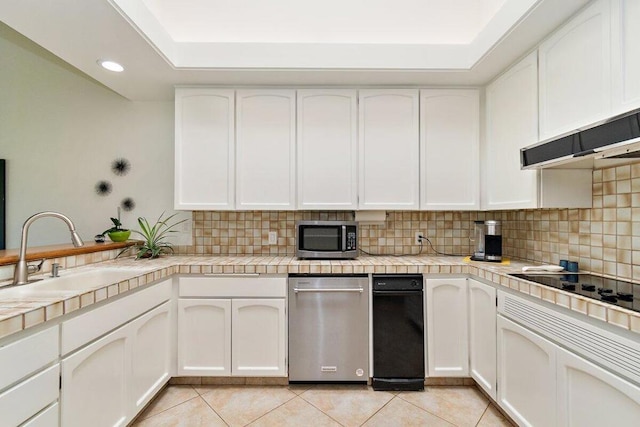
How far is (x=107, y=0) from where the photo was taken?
142cm

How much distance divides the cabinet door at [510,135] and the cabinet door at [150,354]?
2.42m

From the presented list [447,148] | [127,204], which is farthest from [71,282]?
[447,148]

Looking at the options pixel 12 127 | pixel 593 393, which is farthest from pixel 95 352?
pixel 12 127

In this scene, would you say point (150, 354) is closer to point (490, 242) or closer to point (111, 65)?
point (111, 65)

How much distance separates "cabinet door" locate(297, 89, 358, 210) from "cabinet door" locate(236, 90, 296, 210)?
87 millimetres

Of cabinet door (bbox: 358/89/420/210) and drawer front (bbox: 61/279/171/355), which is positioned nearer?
drawer front (bbox: 61/279/171/355)

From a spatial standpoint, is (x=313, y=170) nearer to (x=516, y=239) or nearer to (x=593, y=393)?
(x=516, y=239)

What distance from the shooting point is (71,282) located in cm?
177

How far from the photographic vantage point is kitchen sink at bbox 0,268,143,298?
1474mm

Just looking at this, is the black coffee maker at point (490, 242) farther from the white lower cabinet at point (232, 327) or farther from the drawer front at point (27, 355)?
the drawer front at point (27, 355)

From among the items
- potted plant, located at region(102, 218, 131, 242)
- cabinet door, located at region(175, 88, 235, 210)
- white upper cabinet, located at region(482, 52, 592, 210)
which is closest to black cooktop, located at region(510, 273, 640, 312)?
white upper cabinet, located at region(482, 52, 592, 210)

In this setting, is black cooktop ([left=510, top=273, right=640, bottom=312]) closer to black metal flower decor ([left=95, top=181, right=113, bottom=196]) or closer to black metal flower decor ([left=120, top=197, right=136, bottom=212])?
black metal flower decor ([left=120, top=197, right=136, bottom=212])

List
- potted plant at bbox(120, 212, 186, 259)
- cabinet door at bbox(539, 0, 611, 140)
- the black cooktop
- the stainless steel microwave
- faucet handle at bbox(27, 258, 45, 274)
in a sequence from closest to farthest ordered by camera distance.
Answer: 1. the black cooktop
2. cabinet door at bbox(539, 0, 611, 140)
3. faucet handle at bbox(27, 258, 45, 274)
4. the stainless steel microwave
5. potted plant at bbox(120, 212, 186, 259)

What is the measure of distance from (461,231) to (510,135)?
0.94 metres
